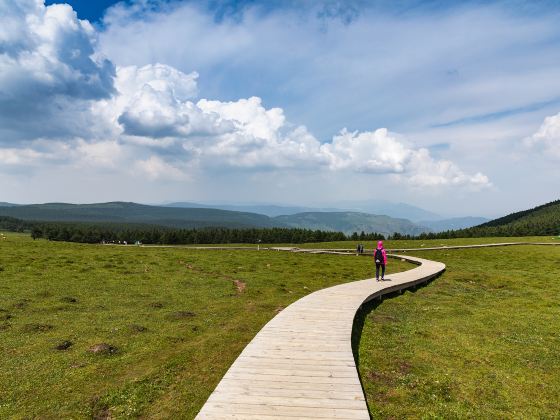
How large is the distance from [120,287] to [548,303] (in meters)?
30.6

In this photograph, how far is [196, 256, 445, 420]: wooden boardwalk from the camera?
29.6 ft

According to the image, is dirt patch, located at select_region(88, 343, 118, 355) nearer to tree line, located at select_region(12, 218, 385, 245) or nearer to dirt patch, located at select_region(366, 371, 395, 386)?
dirt patch, located at select_region(366, 371, 395, 386)

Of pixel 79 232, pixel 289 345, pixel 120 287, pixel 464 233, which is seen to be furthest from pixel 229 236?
pixel 289 345

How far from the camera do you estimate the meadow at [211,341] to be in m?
11.2

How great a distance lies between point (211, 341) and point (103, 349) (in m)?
4.51

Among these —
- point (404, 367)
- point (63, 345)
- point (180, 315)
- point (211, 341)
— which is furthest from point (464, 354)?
point (63, 345)

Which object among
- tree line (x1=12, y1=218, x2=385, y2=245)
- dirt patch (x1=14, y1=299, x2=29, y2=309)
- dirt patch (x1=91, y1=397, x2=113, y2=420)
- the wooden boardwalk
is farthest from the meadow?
tree line (x1=12, y1=218, x2=385, y2=245)

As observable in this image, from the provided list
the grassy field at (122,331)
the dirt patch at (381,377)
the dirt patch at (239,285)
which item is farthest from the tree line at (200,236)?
the dirt patch at (381,377)

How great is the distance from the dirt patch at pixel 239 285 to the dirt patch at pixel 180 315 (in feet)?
23.5

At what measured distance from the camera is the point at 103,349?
48.1ft

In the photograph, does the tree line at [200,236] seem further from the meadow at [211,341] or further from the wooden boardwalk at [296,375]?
the wooden boardwalk at [296,375]

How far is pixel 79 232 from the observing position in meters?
148

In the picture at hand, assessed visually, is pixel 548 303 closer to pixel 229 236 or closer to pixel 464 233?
pixel 464 233

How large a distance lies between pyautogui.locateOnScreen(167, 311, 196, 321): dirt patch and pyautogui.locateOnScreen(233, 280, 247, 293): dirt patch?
23.5ft
